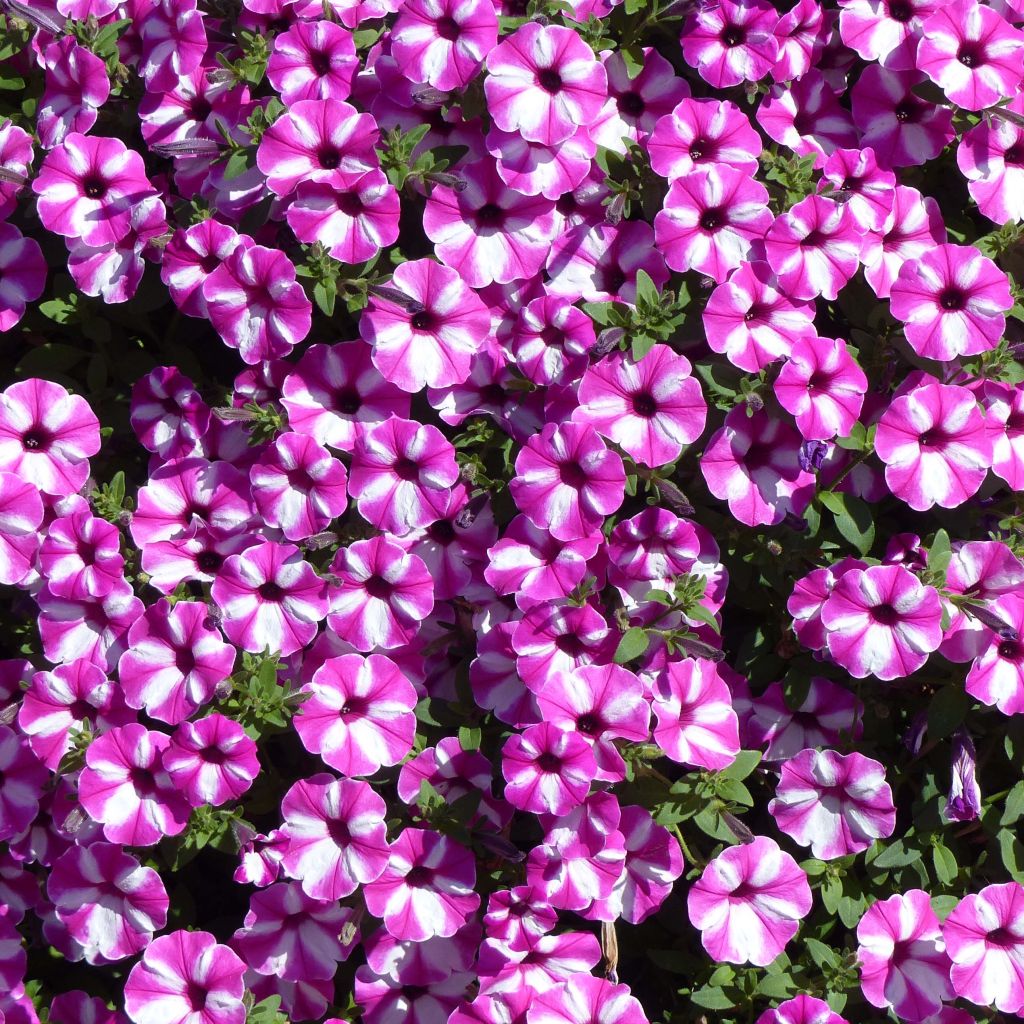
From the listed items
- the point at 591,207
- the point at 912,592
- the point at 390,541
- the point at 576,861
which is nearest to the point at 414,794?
the point at 576,861

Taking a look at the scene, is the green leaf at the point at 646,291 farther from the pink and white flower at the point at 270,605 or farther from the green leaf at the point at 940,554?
the pink and white flower at the point at 270,605

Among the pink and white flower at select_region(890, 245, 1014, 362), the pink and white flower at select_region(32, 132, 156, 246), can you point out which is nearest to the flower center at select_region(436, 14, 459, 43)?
the pink and white flower at select_region(32, 132, 156, 246)

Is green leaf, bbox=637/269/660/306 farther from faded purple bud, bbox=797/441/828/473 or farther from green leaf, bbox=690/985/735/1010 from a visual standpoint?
green leaf, bbox=690/985/735/1010

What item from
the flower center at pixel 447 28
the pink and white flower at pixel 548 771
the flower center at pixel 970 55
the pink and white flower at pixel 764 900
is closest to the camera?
the pink and white flower at pixel 548 771

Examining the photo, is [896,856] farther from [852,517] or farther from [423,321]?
[423,321]

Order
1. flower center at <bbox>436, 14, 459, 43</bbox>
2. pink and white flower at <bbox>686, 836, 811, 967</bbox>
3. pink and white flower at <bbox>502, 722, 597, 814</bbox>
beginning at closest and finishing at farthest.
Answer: pink and white flower at <bbox>502, 722, 597, 814</bbox> < pink and white flower at <bbox>686, 836, 811, 967</bbox> < flower center at <bbox>436, 14, 459, 43</bbox>

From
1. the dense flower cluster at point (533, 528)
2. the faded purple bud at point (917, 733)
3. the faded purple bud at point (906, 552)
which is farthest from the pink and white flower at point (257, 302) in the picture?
the faded purple bud at point (917, 733)

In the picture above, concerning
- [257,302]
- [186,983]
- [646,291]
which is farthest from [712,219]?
[186,983]
